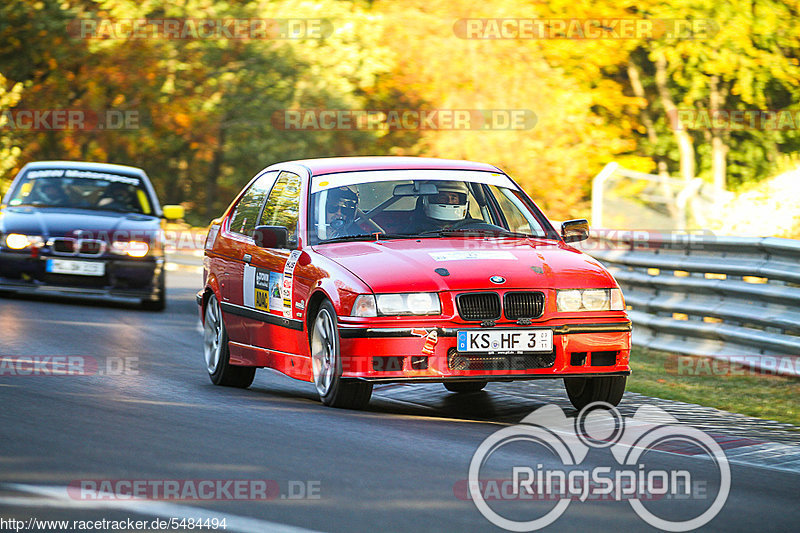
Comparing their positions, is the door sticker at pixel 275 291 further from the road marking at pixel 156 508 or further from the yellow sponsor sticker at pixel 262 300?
the road marking at pixel 156 508

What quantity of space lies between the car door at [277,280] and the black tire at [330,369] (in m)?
0.29

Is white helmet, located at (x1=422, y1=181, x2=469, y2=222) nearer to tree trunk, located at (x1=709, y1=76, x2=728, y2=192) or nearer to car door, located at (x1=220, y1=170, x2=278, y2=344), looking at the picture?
car door, located at (x1=220, y1=170, x2=278, y2=344)

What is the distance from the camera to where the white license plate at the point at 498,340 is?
8469 millimetres

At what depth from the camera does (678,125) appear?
3841 cm

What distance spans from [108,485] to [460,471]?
1.65 meters

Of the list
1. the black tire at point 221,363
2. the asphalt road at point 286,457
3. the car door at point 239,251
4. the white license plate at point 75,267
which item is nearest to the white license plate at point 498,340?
the asphalt road at point 286,457

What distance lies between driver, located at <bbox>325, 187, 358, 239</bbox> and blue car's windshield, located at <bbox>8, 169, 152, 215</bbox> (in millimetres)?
8575

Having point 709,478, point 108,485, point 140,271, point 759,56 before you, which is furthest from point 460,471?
point 759,56

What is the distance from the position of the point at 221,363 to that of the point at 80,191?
7765 mm

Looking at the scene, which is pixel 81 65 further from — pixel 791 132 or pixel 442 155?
pixel 791 132

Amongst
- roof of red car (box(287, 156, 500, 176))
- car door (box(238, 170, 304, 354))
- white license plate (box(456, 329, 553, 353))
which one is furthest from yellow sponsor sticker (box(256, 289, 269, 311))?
white license plate (box(456, 329, 553, 353))

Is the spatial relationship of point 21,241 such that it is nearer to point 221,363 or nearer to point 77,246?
point 77,246

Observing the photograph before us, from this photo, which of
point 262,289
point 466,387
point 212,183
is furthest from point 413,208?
point 212,183

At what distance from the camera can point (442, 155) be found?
37.3 m
